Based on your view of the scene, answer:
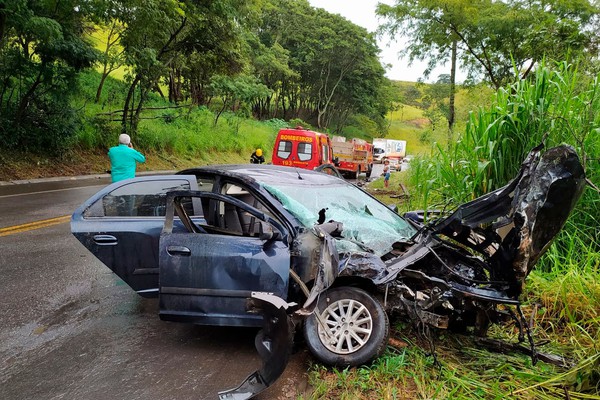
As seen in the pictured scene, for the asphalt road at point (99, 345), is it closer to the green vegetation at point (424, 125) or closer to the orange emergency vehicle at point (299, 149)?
the green vegetation at point (424, 125)

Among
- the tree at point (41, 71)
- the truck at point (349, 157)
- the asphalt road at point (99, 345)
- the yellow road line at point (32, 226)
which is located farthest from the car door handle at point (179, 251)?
the truck at point (349, 157)

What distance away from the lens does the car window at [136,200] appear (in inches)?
161

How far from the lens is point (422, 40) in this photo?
17531 millimetres

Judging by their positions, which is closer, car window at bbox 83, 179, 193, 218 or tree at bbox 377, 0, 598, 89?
car window at bbox 83, 179, 193, 218

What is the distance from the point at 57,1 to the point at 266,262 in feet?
41.5

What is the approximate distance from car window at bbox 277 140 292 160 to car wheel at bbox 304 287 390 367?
1064 cm

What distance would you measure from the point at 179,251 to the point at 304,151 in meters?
10.4

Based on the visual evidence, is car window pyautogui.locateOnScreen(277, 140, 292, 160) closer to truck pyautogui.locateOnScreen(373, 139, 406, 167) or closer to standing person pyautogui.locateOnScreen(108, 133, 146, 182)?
standing person pyautogui.locateOnScreen(108, 133, 146, 182)

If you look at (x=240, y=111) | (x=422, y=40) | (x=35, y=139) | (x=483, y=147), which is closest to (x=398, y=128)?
(x=240, y=111)

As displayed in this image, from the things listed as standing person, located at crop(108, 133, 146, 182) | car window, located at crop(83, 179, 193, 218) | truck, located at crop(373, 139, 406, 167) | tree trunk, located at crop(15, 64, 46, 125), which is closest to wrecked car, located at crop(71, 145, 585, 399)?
car window, located at crop(83, 179, 193, 218)

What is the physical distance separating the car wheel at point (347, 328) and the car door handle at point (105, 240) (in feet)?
6.70

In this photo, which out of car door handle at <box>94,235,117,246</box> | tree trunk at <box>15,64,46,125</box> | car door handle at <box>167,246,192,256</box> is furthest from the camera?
tree trunk at <box>15,64,46,125</box>

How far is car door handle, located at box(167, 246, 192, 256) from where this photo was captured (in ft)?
10.9

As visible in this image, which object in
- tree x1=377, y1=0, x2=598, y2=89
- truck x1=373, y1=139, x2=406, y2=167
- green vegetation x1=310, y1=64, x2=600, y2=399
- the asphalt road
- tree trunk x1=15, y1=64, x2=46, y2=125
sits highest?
tree x1=377, y1=0, x2=598, y2=89
